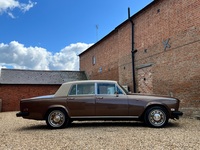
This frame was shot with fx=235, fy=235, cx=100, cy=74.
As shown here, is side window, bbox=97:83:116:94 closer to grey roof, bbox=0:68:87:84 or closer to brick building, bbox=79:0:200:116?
brick building, bbox=79:0:200:116

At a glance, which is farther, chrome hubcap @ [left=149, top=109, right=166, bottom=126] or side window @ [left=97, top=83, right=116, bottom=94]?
side window @ [left=97, top=83, right=116, bottom=94]

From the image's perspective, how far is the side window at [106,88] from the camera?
26.6ft

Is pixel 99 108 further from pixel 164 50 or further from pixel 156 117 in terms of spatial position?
pixel 164 50

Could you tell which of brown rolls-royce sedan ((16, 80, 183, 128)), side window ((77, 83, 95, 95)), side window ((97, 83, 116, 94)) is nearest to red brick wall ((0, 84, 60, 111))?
brown rolls-royce sedan ((16, 80, 183, 128))

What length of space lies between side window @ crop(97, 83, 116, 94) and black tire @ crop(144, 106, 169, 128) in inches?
54.4

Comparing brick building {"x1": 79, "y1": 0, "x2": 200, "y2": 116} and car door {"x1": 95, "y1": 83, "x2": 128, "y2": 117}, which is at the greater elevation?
brick building {"x1": 79, "y1": 0, "x2": 200, "y2": 116}

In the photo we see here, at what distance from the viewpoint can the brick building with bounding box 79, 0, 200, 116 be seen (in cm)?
1048

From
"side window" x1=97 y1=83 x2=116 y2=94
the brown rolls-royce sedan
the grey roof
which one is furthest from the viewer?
the grey roof

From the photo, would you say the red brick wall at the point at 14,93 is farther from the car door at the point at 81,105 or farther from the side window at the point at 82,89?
the car door at the point at 81,105

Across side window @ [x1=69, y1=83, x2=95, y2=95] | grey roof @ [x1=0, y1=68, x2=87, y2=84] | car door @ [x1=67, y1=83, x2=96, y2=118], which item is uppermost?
grey roof @ [x1=0, y1=68, x2=87, y2=84]

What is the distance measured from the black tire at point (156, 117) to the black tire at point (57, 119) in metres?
2.69

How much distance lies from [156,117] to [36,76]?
19600mm

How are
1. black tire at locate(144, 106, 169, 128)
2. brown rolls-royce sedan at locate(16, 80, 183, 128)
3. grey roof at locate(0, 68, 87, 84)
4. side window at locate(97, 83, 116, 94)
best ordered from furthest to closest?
1. grey roof at locate(0, 68, 87, 84)
2. side window at locate(97, 83, 116, 94)
3. brown rolls-royce sedan at locate(16, 80, 183, 128)
4. black tire at locate(144, 106, 169, 128)

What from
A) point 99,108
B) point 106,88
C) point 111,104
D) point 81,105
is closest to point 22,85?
point 81,105
